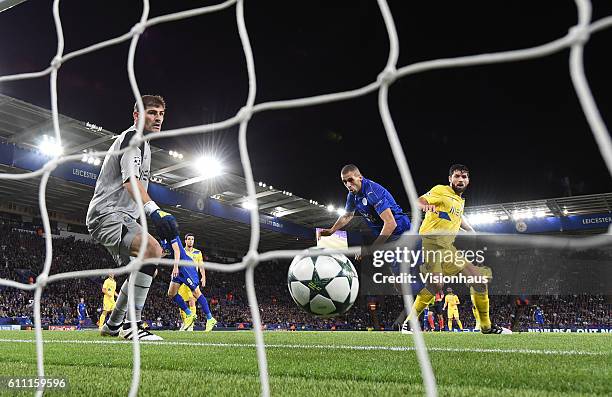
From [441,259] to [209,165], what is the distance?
13.7m

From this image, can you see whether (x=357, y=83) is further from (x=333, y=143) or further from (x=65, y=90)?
(x=65, y=90)

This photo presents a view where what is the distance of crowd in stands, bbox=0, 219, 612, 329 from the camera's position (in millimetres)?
18475

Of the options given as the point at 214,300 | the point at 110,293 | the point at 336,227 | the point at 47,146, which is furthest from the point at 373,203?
the point at 214,300

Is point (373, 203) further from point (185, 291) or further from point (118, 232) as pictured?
point (185, 291)

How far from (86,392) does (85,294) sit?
19981 millimetres

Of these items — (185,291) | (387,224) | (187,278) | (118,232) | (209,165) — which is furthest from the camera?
(209,165)

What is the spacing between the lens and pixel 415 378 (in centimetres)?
214

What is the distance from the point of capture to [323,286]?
438 centimetres

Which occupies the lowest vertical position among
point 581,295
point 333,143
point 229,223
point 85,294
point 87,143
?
point 581,295

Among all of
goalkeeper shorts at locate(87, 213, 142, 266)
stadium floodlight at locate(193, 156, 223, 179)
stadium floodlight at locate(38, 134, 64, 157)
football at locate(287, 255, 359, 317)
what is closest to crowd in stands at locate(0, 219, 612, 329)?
stadium floodlight at locate(193, 156, 223, 179)

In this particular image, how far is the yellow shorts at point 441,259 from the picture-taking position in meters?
5.23

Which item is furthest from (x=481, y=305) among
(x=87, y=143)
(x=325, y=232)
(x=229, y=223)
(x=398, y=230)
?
(x=229, y=223)

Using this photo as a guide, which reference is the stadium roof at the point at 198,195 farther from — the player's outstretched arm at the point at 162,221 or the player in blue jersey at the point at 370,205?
the player's outstretched arm at the point at 162,221

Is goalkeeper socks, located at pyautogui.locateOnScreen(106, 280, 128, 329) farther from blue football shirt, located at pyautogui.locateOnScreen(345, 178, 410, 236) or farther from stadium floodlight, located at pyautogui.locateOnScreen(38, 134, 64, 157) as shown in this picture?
stadium floodlight, located at pyautogui.locateOnScreen(38, 134, 64, 157)
